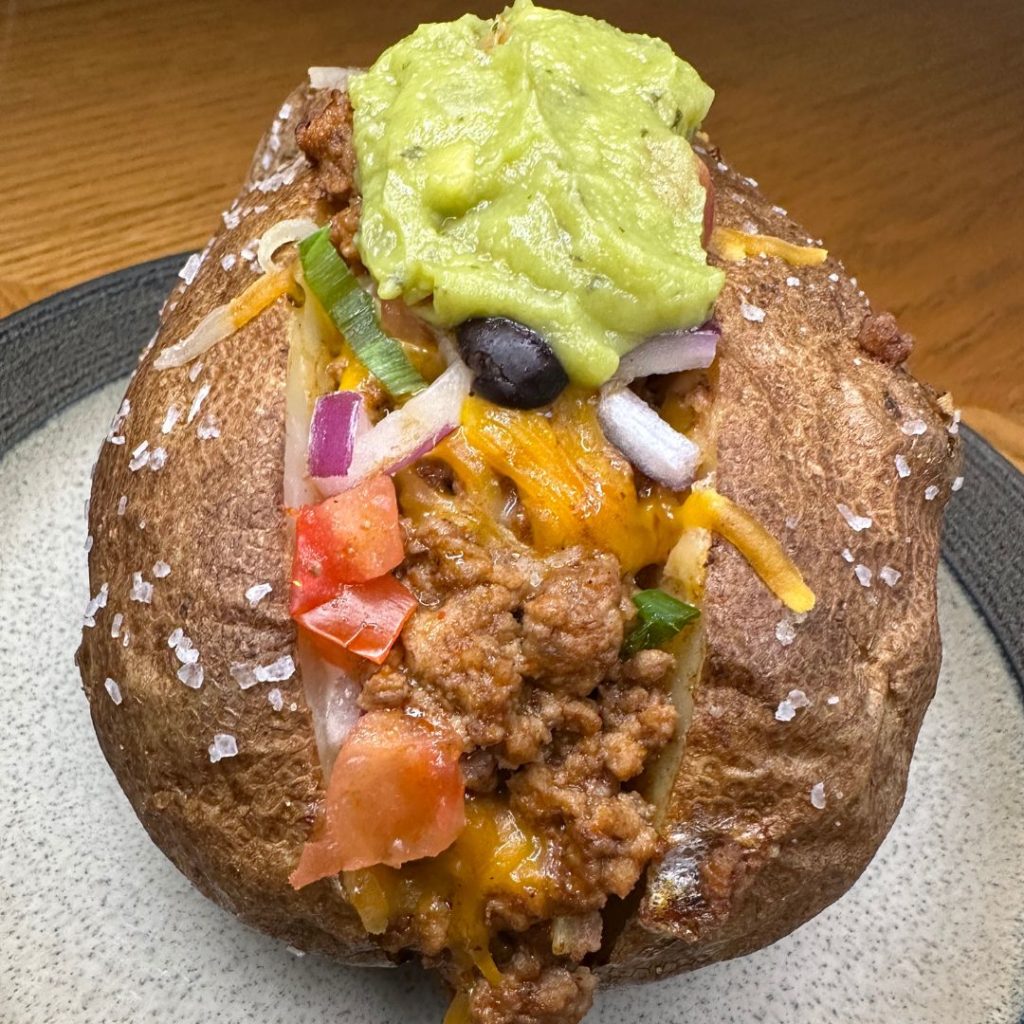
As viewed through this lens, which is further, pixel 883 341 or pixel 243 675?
pixel 883 341

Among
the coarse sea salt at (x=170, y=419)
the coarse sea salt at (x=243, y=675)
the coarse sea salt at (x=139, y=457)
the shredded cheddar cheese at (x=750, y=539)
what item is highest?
the coarse sea salt at (x=170, y=419)

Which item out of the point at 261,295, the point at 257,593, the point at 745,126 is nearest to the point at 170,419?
the point at 261,295

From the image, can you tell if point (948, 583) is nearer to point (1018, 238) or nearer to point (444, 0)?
point (1018, 238)

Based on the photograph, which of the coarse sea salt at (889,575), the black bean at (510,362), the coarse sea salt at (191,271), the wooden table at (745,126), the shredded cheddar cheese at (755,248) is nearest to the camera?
the black bean at (510,362)

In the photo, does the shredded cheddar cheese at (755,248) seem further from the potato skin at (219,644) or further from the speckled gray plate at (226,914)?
the speckled gray plate at (226,914)

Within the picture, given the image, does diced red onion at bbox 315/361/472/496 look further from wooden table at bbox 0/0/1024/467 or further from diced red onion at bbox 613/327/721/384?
wooden table at bbox 0/0/1024/467

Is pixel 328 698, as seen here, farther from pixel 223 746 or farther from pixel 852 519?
pixel 852 519

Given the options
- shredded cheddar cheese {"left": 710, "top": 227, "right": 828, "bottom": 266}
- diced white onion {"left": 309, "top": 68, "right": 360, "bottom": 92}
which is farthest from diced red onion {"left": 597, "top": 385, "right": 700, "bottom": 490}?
diced white onion {"left": 309, "top": 68, "right": 360, "bottom": 92}

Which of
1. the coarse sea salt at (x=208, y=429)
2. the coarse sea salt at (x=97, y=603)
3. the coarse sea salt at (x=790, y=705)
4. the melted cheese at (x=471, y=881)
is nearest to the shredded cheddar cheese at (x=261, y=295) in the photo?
the coarse sea salt at (x=208, y=429)
